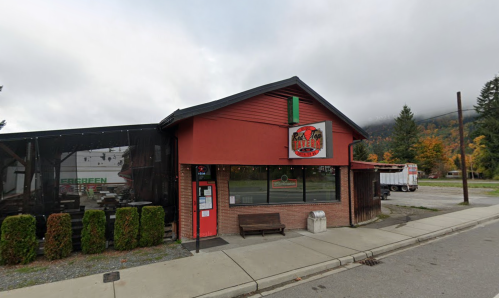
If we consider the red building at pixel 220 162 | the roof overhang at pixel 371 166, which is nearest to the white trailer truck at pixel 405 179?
the roof overhang at pixel 371 166

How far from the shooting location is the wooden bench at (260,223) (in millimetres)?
8211

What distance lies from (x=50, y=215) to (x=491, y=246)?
12611mm

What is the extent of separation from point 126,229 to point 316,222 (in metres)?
6.30

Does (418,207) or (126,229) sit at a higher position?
(126,229)

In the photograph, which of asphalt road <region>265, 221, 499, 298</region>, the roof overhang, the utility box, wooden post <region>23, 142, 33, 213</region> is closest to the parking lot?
the roof overhang

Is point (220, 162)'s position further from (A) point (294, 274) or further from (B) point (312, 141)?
(A) point (294, 274)

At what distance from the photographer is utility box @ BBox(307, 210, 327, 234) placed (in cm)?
890

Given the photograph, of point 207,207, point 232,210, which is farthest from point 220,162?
point 232,210

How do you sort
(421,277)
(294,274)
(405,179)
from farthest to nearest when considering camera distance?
(405,179) < (294,274) < (421,277)

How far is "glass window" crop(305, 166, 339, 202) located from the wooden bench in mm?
1818

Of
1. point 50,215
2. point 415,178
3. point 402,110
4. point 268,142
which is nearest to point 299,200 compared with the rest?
point 268,142

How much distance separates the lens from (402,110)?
2640 inches

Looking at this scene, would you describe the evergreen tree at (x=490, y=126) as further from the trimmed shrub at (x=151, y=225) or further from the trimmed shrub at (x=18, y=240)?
A: the trimmed shrub at (x=18, y=240)

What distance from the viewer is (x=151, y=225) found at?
7266 mm
